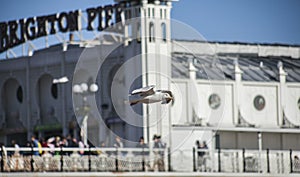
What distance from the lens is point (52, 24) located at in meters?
77.5

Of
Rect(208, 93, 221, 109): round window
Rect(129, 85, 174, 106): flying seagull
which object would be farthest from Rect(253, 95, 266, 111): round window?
Rect(129, 85, 174, 106): flying seagull

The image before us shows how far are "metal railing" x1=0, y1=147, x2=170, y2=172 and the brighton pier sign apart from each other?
2245 centimetres

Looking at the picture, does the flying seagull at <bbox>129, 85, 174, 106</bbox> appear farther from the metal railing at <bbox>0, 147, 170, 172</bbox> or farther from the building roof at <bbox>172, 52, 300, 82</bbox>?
the building roof at <bbox>172, 52, 300, 82</bbox>

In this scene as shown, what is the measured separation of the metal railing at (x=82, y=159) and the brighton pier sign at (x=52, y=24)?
2245 centimetres

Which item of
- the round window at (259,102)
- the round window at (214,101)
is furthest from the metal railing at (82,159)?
the round window at (259,102)

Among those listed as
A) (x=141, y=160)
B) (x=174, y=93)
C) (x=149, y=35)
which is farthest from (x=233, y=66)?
(x=141, y=160)

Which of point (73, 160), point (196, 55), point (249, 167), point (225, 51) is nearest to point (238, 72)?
point (196, 55)

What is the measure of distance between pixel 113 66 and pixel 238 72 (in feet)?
32.9

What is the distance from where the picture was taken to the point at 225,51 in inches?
3484

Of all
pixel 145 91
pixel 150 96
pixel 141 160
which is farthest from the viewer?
pixel 141 160

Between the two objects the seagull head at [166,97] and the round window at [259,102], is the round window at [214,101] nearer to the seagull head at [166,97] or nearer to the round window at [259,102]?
the round window at [259,102]

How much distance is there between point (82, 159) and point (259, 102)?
35.5m

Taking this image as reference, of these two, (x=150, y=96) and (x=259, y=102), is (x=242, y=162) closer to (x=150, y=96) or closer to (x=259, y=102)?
(x=150, y=96)

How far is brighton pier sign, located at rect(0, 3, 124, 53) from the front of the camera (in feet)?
244
